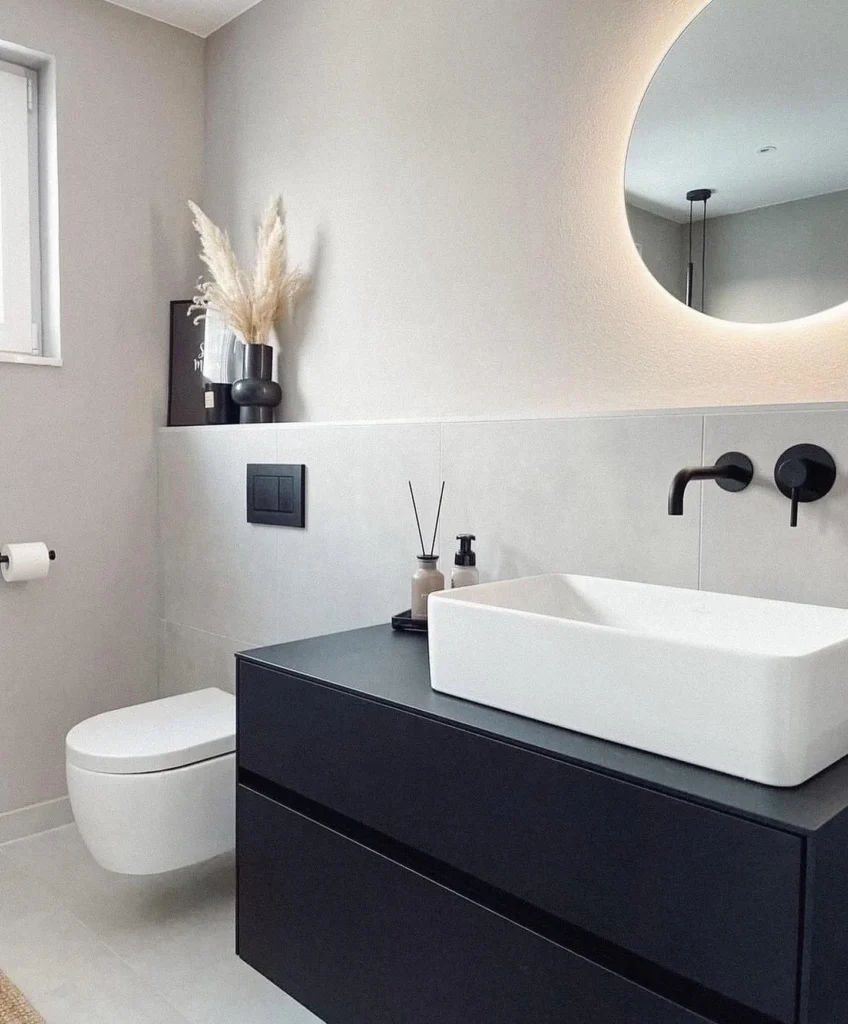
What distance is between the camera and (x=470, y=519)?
1729 mm

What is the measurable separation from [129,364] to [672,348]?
1621 mm

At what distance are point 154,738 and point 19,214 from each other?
4.85ft

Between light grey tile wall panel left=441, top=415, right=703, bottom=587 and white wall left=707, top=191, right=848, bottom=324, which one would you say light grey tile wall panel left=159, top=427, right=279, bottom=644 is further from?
white wall left=707, top=191, right=848, bottom=324

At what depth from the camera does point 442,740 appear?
1.08 metres

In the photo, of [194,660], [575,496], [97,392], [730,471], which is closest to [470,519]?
[575,496]

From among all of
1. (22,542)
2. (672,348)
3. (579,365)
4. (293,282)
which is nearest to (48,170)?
(293,282)

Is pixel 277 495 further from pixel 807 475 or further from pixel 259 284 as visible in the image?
pixel 807 475

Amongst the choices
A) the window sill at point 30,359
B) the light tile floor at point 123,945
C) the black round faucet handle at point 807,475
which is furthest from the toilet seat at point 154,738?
the black round faucet handle at point 807,475

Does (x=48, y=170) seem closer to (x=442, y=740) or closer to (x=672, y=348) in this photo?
(x=672, y=348)

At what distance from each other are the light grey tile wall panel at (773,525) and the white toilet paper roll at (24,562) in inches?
66.0

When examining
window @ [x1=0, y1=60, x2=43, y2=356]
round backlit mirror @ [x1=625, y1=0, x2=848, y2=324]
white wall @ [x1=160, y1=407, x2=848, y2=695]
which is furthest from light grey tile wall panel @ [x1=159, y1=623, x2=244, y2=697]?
round backlit mirror @ [x1=625, y1=0, x2=848, y2=324]

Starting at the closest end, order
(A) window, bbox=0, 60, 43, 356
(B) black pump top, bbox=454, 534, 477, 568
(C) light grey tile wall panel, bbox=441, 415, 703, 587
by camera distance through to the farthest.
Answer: (C) light grey tile wall panel, bbox=441, 415, 703, 587
(B) black pump top, bbox=454, 534, 477, 568
(A) window, bbox=0, 60, 43, 356

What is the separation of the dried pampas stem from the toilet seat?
954 millimetres

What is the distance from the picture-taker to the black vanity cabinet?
2.65ft
